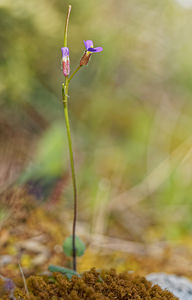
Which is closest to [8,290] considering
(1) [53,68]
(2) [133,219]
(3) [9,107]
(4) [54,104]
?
(2) [133,219]

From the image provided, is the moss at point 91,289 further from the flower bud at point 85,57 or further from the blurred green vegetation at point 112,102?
the blurred green vegetation at point 112,102

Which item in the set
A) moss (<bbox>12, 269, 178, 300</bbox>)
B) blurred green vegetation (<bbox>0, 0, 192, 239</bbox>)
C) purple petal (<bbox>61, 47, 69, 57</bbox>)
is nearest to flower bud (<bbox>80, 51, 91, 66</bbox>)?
purple petal (<bbox>61, 47, 69, 57</bbox>)

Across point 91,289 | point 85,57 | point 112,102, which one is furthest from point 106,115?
point 91,289

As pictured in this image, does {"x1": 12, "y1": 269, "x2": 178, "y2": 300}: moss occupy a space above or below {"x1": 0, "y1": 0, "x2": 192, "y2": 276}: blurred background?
below

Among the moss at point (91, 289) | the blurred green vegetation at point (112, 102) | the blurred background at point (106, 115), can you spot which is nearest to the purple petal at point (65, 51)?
the moss at point (91, 289)

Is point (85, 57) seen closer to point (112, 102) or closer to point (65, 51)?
point (65, 51)

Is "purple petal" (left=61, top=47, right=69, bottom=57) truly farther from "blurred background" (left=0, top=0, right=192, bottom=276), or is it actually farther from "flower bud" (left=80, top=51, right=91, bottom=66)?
"blurred background" (left=0, top=0, right=192, bottom=276)
